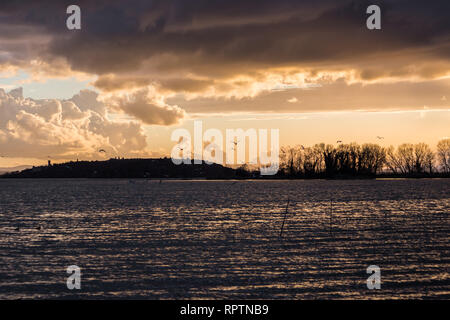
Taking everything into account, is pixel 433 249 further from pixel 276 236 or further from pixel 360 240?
pixel 276 236

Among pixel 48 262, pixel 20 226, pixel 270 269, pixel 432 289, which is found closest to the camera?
pixel 432 289

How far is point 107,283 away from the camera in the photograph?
112 ft

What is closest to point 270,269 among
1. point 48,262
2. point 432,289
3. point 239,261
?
point 239,261

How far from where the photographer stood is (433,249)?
1892 inches

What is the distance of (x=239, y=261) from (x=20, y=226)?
3978 cm
